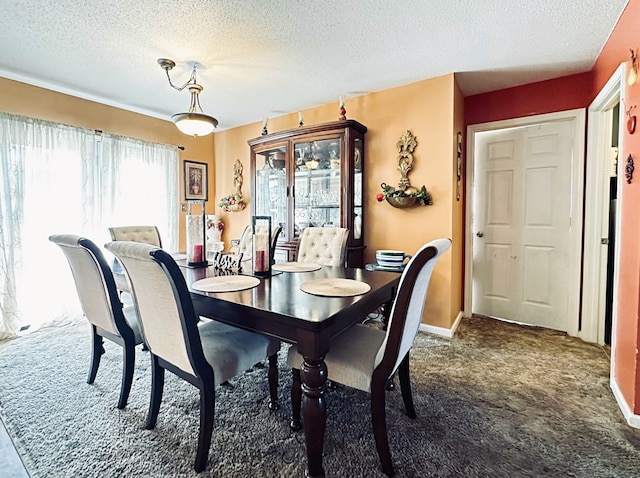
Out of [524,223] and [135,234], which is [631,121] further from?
[135,234]

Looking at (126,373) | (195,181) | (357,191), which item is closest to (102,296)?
(126,373)

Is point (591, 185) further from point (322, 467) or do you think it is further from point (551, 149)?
point (322, 467)

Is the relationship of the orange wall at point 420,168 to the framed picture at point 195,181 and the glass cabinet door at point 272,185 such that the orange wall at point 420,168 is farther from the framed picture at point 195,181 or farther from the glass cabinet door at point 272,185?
the framed picture at point 195,181

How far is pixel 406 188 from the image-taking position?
9.77ft

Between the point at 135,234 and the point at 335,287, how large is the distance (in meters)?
2.22

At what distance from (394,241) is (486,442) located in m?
1.90

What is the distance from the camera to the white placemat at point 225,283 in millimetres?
1596

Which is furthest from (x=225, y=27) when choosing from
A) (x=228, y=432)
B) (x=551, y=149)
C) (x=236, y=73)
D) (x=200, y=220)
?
(x=551, y=149)

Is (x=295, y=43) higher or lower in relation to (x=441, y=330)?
higher

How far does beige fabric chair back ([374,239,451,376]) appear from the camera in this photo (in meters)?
1.21

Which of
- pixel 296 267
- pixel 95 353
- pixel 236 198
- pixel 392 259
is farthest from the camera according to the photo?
pixel 236 198

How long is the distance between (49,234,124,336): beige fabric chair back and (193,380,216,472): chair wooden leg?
0.79m

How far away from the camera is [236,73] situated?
9.02 feet

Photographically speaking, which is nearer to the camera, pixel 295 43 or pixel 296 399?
pixel 296 399
